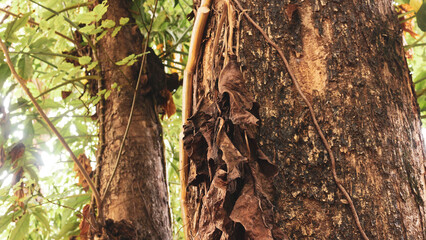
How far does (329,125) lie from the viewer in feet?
2.57

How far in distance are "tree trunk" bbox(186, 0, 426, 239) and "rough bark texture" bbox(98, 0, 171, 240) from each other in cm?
57

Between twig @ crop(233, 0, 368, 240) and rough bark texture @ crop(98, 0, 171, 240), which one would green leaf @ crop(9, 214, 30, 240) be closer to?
rough bark texture @ crop(98, 0, 171, 240)

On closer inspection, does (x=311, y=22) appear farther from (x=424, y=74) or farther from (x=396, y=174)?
(x=424, y=74)

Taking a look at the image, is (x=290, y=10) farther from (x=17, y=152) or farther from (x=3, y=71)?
(x=17, y=152)

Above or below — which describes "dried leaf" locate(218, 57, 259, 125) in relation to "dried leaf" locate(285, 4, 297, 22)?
below

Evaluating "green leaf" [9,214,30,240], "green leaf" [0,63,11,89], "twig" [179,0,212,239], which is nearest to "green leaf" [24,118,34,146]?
"green leaf" [0,63,11,89]

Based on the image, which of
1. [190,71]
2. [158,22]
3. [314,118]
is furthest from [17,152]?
[314,118]

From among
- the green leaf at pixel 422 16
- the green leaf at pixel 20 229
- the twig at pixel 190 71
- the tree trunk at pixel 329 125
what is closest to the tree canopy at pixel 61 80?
the green leaf at pixel 20 229

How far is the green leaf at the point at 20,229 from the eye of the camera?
5.00 ft

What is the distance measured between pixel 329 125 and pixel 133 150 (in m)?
0.93

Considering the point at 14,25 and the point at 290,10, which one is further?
the point at 14,25

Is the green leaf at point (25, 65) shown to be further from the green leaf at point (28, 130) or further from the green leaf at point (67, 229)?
the green leaf at point (67, 229)

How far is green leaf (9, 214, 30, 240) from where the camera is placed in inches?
60.0

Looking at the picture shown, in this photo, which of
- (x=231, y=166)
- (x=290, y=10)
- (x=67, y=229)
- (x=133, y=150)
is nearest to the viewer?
(x=231, y=166)
